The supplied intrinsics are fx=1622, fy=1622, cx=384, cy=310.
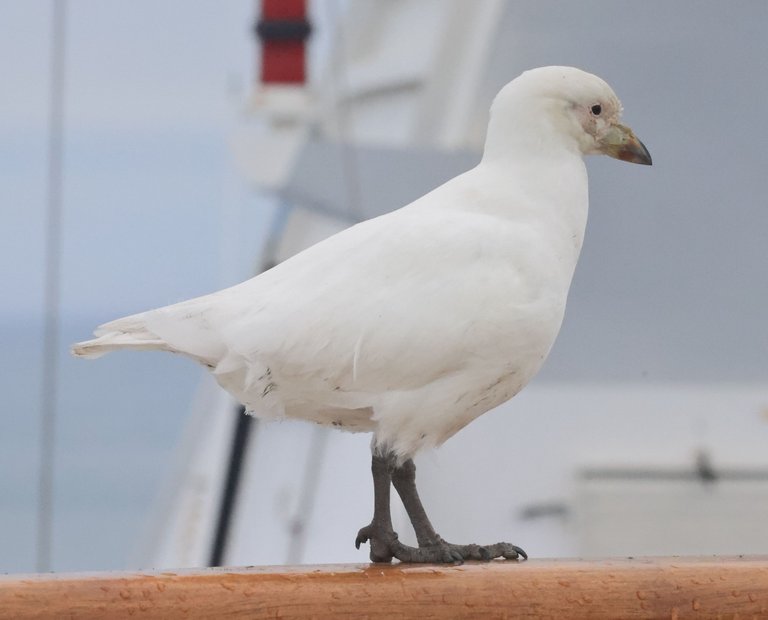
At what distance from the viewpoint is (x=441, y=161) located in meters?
9.46

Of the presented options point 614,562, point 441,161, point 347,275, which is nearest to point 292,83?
point 441,161

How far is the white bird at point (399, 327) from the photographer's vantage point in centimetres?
368

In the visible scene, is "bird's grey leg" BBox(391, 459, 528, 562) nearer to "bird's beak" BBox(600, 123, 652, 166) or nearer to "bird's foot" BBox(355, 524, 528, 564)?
"bird's foot" BBox(355, 524, 528, 564)

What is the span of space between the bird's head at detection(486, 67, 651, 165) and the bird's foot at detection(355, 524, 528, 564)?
0.99 metres

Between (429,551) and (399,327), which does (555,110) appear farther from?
(429,551)

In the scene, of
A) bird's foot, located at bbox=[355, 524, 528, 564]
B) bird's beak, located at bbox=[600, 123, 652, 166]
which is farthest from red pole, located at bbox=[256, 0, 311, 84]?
bird's foot, located at bbox=[355, 524, 528, 564]

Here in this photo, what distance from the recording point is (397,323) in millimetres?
3682

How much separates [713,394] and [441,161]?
6.78ft

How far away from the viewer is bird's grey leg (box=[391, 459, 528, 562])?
3.70 m

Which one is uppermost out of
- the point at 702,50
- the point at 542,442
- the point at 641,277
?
the point at 702,50

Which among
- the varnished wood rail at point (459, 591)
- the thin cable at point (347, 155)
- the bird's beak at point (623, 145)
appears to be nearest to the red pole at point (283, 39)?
the thin cable at point (347, 155)

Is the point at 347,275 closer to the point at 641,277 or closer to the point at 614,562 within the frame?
the point at 614,562

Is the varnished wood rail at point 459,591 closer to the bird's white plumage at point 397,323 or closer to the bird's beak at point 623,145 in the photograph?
the bird's white plumage at point 397,323

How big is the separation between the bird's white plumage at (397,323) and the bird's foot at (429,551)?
21cm
